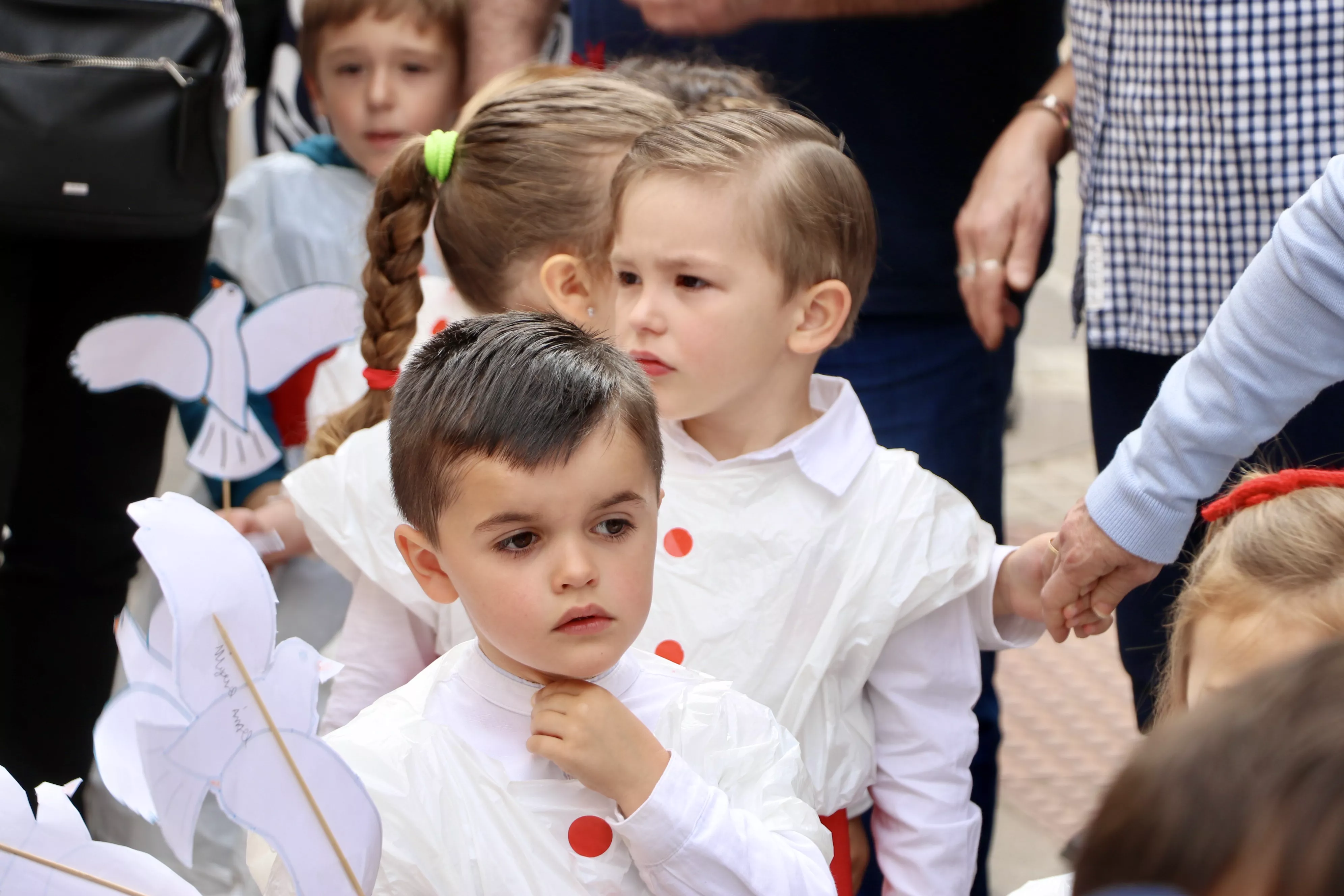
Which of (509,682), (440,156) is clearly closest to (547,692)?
(509,682)

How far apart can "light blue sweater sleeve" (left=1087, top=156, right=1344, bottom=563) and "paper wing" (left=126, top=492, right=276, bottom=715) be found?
1025 mm

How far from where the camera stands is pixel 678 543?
5.94 ft

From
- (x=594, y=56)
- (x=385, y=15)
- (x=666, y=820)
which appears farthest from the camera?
(x=385, y=15)

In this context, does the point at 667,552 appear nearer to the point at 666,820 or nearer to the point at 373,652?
the point at 373,652

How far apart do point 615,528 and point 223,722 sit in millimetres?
401

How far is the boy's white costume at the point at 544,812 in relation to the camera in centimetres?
127

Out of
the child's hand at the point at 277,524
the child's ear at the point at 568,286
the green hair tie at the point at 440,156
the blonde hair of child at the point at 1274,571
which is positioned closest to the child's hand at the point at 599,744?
the blonde hair of child at the point at 1274,571

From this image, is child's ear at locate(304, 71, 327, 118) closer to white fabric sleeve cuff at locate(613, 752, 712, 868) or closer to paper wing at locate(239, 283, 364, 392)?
paper wing at locate(239, 283, 364, 392)

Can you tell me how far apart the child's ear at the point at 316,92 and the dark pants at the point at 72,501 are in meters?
0.61

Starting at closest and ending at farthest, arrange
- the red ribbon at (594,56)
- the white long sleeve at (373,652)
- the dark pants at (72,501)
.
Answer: the white long sleeve at (373,652)
the dark pants at (72,501)
the red ribbon at (594,56)

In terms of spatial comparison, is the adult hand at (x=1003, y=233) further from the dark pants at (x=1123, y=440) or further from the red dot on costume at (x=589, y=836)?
the red dot on costume at (x=589, y=836)

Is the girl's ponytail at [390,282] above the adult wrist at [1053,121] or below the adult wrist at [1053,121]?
below

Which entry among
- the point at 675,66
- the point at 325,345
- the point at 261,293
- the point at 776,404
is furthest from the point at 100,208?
the point at 776,404

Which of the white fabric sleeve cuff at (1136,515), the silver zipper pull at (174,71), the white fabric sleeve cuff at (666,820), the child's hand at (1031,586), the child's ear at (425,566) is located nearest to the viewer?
the white fabric sleeve cuff at (666,820)
